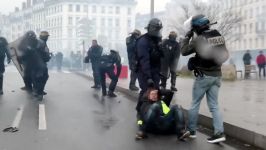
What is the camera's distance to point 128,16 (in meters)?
111

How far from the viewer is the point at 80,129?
793 cm

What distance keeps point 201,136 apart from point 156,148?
129 centimetres

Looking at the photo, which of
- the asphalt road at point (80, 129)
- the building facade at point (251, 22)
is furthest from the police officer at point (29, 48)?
the building facade at point (251, 22)

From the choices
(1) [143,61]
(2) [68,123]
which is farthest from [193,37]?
(2) [68,123]

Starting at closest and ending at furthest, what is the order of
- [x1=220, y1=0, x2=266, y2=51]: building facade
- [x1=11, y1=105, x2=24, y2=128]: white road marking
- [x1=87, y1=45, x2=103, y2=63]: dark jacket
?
[x1=11, y1=105, x2=24, y2=128]: white road marking, [x1=87, y1=45, x2=103, y2=63]: dark jacket, [x1=220, y1=0, x2=266, y2=51]: building facade

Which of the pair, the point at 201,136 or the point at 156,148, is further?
the point at 201,136

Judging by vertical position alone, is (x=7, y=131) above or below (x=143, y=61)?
below

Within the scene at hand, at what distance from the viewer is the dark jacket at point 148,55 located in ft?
25.5

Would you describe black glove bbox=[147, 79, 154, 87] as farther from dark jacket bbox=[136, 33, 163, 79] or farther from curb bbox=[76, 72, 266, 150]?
curb bbox=[76, 72, 266, 150]

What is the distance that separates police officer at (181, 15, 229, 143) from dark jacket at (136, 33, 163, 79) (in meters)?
0.90

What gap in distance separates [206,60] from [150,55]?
142cm

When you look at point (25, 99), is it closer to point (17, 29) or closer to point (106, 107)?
point (106, 107)

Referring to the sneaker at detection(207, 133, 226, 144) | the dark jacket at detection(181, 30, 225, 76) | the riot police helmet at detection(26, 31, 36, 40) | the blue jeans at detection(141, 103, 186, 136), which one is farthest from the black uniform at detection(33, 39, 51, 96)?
the sneaker at detection(207, 133, 226, 144)

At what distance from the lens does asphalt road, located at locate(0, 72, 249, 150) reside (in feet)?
21.8
